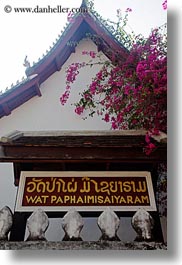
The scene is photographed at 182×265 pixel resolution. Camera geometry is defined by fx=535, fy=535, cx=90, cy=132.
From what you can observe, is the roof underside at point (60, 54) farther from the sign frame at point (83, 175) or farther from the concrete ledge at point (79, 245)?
the concrete ledge at point (79, 245)

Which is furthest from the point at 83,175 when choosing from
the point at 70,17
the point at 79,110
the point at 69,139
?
the point at 70,17

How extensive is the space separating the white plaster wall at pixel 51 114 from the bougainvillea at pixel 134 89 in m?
0.02

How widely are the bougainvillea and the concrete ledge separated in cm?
33

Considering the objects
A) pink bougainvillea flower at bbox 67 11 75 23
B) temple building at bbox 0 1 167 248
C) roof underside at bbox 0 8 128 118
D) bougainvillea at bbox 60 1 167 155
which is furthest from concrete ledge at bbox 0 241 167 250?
pink bougainvillea flower at bbox 67 11 75 23

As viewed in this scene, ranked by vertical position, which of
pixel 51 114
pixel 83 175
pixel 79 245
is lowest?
pixel 79 245

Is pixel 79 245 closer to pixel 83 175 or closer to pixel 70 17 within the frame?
pixel 83 175

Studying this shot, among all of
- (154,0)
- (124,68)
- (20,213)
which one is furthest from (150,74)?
(20,213)

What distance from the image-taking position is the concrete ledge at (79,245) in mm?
1795

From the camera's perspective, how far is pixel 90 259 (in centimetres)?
181

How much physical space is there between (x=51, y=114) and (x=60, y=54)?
0.75 ft

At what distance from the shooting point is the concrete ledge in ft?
5.89

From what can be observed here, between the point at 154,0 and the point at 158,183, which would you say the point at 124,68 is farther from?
the point at 158,183

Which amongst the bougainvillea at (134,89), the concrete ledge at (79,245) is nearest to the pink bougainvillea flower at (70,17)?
the bougainvillea at (134,89)

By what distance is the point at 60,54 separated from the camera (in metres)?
A: 2.00
